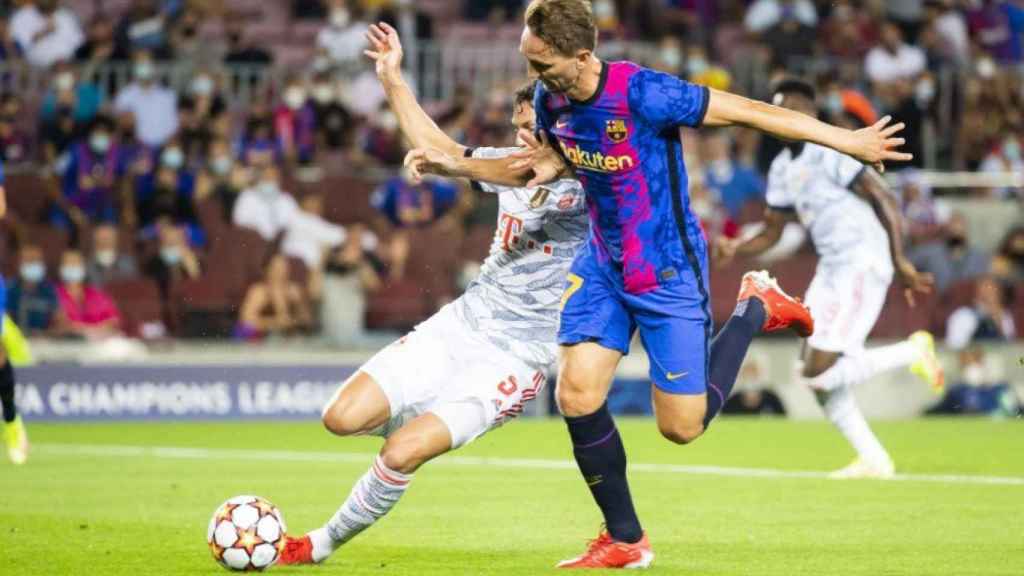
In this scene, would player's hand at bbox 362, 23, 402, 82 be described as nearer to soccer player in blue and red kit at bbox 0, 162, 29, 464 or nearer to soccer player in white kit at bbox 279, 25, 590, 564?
soccer player in white kit at bbox 279, 25, 590, 564

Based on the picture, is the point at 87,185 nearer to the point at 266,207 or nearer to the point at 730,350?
the point at 266,207

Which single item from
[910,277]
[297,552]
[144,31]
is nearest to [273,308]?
[144,31]

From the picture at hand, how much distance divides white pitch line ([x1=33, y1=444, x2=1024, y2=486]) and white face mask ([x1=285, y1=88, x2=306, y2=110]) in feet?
20.7

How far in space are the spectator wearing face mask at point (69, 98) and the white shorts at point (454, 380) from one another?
43.7 feet

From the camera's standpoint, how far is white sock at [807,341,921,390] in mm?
13141

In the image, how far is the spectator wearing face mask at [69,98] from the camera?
2159 cm

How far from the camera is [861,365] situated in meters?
13.4

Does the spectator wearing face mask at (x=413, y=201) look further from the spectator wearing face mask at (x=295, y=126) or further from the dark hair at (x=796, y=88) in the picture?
the dark hair at (x=796, y=88)

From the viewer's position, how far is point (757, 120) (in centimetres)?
811

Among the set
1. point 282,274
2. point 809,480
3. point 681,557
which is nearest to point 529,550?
point 681,557

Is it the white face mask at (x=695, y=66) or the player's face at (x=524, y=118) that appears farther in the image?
the white face mask at (x=695, y=66)

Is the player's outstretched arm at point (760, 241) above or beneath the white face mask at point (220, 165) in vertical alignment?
above

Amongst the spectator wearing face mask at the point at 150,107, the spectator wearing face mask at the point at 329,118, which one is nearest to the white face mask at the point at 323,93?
the spectator wearing face mask at the point at 329,118

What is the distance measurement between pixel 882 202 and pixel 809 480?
1961 millimetres
